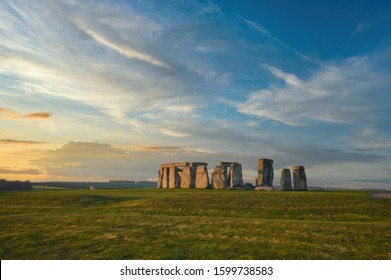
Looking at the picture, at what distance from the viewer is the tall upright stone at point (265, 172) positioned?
41.8 metres

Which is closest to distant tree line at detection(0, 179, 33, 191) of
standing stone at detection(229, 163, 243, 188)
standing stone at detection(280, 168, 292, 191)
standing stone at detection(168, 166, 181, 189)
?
standing stone at detection(168, 166, 181, 189)

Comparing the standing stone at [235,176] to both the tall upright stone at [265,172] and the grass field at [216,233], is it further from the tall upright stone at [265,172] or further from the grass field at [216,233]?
the grass field at [216,233]

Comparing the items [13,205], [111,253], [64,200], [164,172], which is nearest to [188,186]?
[164,172]

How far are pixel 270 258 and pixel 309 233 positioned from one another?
14.3 feet

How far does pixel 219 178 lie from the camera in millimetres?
41781

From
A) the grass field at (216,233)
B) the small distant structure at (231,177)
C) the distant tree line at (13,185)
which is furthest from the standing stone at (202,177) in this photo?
the distant tree line at (13,185)

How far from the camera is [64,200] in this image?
3111cm

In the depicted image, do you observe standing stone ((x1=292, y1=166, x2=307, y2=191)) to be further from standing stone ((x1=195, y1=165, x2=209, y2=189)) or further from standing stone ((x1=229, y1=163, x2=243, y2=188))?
standing stone ((x1=195, y1=165, x2=209, y2=189))

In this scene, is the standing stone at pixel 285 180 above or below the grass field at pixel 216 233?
above

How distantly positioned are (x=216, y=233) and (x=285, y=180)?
82.1ft

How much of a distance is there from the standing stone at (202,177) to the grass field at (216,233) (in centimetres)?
1679

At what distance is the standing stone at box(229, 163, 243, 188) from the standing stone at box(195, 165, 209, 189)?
9.98 feet

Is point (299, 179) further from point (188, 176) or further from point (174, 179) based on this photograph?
point (174, 179)

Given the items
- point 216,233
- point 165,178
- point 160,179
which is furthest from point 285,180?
point 216,233
